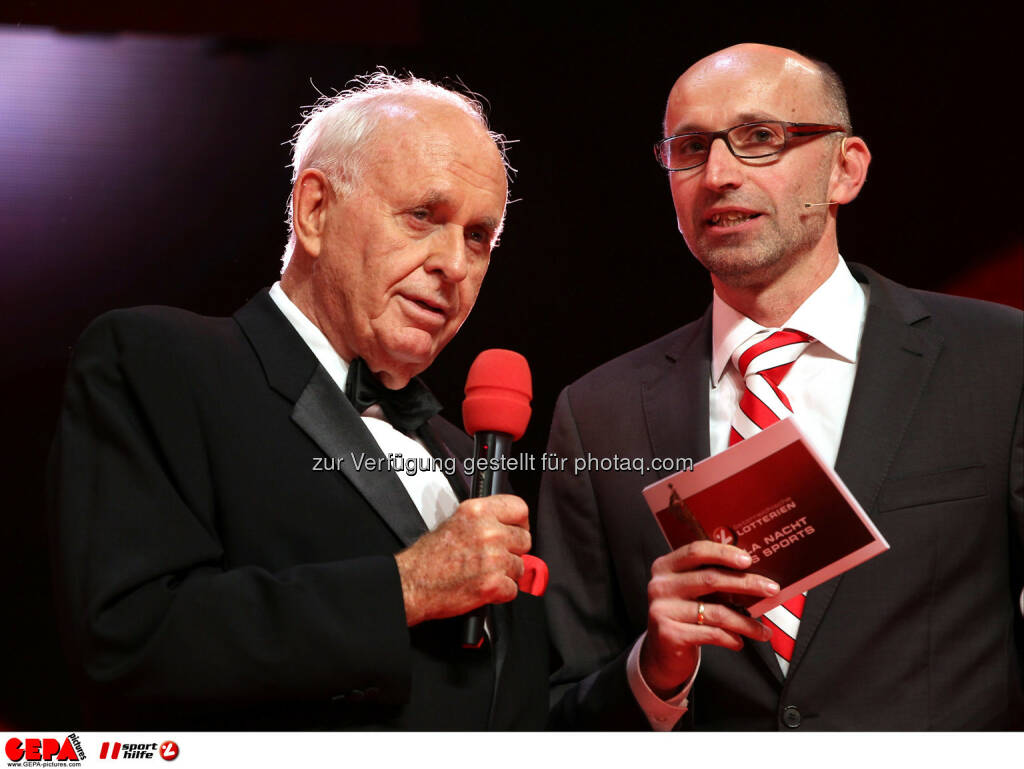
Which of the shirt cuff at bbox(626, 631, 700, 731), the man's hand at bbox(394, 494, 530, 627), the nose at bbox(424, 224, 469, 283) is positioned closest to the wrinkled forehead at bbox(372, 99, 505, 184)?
the nose at bbox(424, 224, 469, 283)

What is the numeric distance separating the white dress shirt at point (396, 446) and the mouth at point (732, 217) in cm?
99

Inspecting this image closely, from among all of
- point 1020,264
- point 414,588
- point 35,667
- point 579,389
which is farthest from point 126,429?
point 1020,264

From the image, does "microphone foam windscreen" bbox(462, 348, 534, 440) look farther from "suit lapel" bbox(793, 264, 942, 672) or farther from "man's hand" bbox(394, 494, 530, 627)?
"suit lapel" bbox(793, 264, 942, 672)

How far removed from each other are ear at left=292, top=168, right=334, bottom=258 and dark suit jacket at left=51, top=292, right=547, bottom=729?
8.2 inches

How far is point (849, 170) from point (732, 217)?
0.39m

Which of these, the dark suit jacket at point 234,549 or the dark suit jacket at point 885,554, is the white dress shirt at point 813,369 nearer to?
the dark suit jacket at point 885,554

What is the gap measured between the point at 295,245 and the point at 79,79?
3.08 feet

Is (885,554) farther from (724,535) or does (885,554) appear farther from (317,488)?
(317,488)

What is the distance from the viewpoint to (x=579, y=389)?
9.69ft
